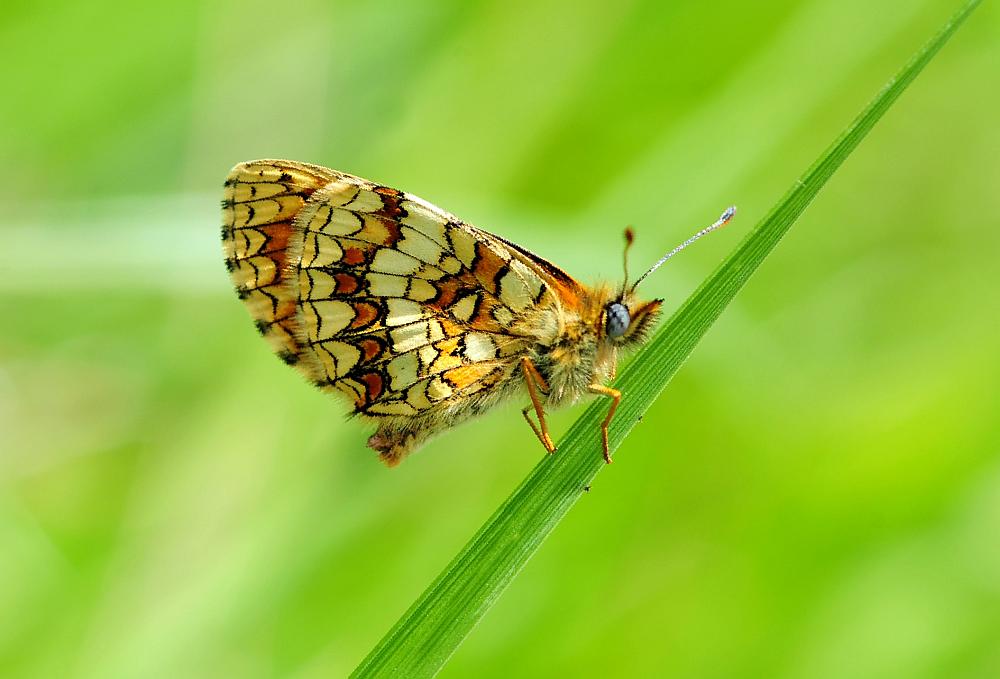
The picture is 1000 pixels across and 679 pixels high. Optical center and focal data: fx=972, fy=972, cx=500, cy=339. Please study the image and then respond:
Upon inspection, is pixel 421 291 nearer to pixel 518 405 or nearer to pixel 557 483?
pixel 557 483

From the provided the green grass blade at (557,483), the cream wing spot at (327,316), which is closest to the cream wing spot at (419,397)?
the cream wing spot at (327,316)

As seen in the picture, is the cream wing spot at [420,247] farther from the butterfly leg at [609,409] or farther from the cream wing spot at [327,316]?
the butterfly leg at [609,409]

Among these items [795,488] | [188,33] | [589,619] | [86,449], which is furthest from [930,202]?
[86,449]

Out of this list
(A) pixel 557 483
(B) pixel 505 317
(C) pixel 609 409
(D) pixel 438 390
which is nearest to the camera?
(A) pixel 557 483

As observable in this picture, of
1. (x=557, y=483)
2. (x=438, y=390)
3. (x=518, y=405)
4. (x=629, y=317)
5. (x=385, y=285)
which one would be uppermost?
(x=385, y=285)

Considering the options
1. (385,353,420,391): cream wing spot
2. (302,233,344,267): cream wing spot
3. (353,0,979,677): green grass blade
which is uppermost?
(302,233,344,267): cream wing spot

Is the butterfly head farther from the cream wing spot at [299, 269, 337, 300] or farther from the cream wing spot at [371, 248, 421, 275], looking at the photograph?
the cream wing spot at [299, 269, 337, 300]

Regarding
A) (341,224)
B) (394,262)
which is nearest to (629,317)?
(394,262)

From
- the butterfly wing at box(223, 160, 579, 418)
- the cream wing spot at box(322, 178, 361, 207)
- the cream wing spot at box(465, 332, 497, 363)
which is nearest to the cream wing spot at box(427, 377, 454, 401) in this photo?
the butterfly wing at box(223, 160, 579, 418)
